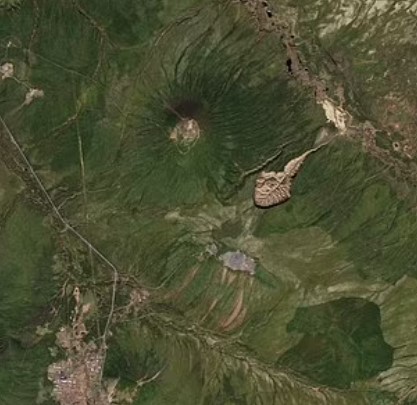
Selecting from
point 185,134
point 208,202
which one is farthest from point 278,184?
point 185,134

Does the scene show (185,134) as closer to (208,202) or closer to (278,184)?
(208,202)

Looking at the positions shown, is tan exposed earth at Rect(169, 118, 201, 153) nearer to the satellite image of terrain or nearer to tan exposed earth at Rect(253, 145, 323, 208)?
the satellite image of terrain

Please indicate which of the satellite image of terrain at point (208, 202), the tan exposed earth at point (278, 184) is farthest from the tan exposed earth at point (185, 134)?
the tan exposed earth at point (278, 184)

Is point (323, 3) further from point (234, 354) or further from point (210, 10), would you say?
point (234, 354)

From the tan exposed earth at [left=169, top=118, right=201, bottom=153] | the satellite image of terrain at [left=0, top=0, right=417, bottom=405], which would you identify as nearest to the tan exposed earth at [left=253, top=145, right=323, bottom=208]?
the satellite image of terrain at [left=0, top=0, right=417, bottom=405]

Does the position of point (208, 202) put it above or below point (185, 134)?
below

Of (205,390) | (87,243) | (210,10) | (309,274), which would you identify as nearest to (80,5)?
(210,10)

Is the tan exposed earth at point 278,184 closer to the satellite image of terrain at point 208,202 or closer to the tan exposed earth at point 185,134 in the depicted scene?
the satellite image of terrain at point 208,202

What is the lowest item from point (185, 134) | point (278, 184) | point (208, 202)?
point (208, 202)
